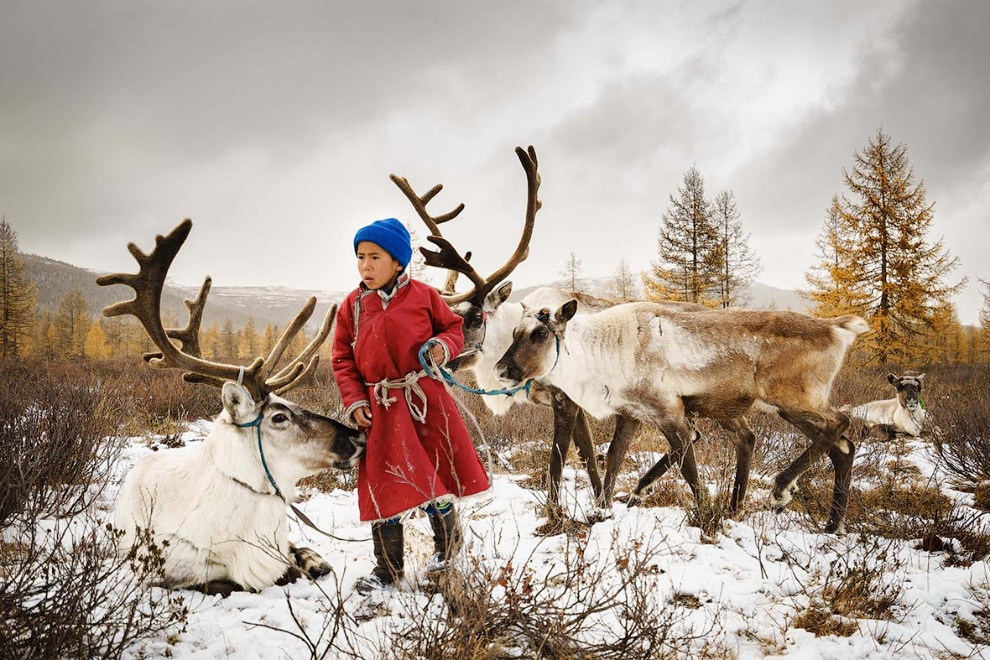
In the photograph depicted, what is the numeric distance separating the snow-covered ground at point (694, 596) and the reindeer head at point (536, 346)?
1.15 metres

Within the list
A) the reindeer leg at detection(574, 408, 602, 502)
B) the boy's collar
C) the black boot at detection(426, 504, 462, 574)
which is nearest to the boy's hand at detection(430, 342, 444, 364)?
the boy's collar

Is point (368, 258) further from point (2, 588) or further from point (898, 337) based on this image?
point (898, 337)

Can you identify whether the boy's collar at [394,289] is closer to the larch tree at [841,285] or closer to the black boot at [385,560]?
the black boot at [385,560]

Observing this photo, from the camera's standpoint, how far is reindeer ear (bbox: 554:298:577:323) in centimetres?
399

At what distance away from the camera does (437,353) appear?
2666 millimetres

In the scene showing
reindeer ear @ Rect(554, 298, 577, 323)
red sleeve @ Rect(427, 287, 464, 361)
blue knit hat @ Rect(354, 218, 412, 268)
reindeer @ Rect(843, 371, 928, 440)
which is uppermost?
blue knit hat @ Rect(354, 218, 412, 268)

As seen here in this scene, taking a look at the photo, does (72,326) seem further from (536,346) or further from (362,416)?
(362,416)

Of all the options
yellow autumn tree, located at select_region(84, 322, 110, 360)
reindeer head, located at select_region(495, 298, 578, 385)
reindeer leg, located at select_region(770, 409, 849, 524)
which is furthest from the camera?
yellow autumn tree, located at select_region(84, 322, 110, 360)

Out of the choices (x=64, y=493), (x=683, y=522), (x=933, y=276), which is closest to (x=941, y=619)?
(x=683, y=522)

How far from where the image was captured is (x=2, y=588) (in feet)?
5.25

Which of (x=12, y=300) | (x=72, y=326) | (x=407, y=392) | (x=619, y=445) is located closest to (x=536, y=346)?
(x=619, y=445)

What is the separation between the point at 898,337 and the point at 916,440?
1431cm

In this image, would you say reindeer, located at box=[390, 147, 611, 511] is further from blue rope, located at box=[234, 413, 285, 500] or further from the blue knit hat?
blue rope, located at box=[234, 413, 285, 500]

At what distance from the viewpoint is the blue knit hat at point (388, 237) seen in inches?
104
